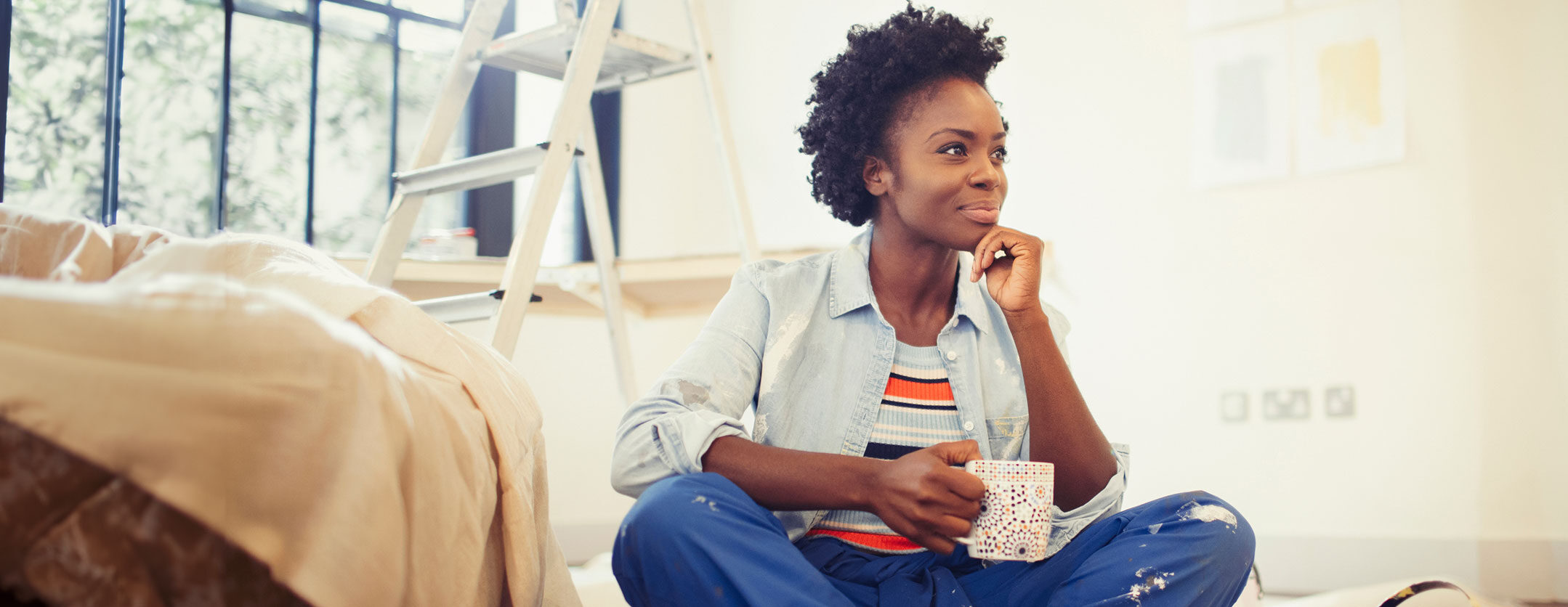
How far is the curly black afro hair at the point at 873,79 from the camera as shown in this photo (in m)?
1.35

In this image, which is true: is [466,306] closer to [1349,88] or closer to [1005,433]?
[1005,433]

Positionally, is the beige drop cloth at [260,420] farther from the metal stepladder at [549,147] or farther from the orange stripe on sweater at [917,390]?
the metal stepladder at [549,147]

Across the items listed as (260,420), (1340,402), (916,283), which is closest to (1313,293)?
(1340,402)

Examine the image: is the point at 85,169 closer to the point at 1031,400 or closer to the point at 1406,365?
the point at 1031,400

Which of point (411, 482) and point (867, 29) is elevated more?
point (867, 29)

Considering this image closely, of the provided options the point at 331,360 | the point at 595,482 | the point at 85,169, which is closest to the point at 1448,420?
the point at 595,482

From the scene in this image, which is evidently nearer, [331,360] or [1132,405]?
[331,360]

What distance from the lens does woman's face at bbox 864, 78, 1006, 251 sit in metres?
1.27

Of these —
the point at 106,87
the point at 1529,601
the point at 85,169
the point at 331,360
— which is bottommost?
the point at 1529,601

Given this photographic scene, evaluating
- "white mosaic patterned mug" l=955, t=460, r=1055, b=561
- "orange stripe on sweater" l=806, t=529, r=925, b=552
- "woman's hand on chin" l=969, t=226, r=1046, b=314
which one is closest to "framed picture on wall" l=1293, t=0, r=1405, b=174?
"woman's hand on chin" l=969, t=226, r=1046, b=314

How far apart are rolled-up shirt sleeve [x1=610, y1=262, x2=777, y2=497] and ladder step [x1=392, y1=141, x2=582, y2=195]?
26.4 inches

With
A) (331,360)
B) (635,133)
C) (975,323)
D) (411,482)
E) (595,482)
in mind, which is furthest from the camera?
(635,133)

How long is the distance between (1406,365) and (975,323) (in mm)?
1707

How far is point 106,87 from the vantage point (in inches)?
98.1
